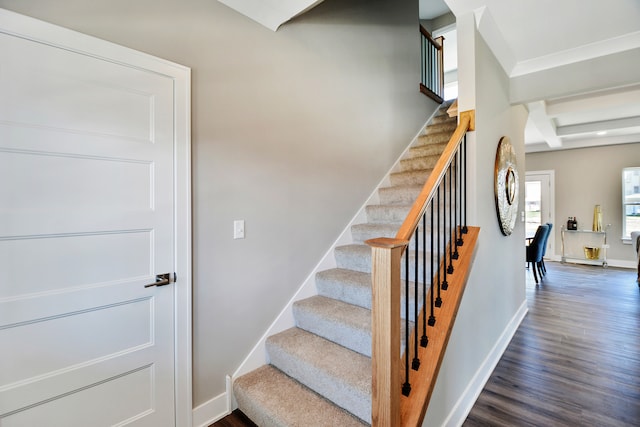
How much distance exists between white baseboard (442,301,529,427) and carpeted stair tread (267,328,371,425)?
578 millimetres

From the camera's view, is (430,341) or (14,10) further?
(430,341)

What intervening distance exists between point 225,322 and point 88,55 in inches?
61.5

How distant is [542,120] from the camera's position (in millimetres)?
4273

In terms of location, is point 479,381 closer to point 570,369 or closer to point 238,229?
point 570,369

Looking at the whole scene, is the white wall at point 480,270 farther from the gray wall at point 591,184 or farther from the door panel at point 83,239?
the gray wall at point 591,184

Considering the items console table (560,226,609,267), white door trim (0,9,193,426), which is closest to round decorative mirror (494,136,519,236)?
white door trim (0,9,193,426)

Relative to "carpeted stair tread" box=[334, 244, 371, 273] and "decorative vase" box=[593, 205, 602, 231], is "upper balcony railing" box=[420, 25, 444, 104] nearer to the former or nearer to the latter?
"carpeted stair tread" box=[334, 244, 371, 273]

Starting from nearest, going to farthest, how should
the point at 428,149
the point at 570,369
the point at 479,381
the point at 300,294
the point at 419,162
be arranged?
1. the point at 479,381
2. the point at 300,294
3. the point at 570,369
4. the point at 419,162
5. the point at 428,149

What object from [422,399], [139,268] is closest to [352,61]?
[139,268]

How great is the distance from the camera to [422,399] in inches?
53.3

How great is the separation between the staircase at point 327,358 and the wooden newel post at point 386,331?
248mm

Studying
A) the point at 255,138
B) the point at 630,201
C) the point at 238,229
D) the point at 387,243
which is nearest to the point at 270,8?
the point at 255,138

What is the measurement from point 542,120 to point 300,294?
4472 millimetres

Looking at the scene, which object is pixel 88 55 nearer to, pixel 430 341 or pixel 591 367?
pixel 430 341
